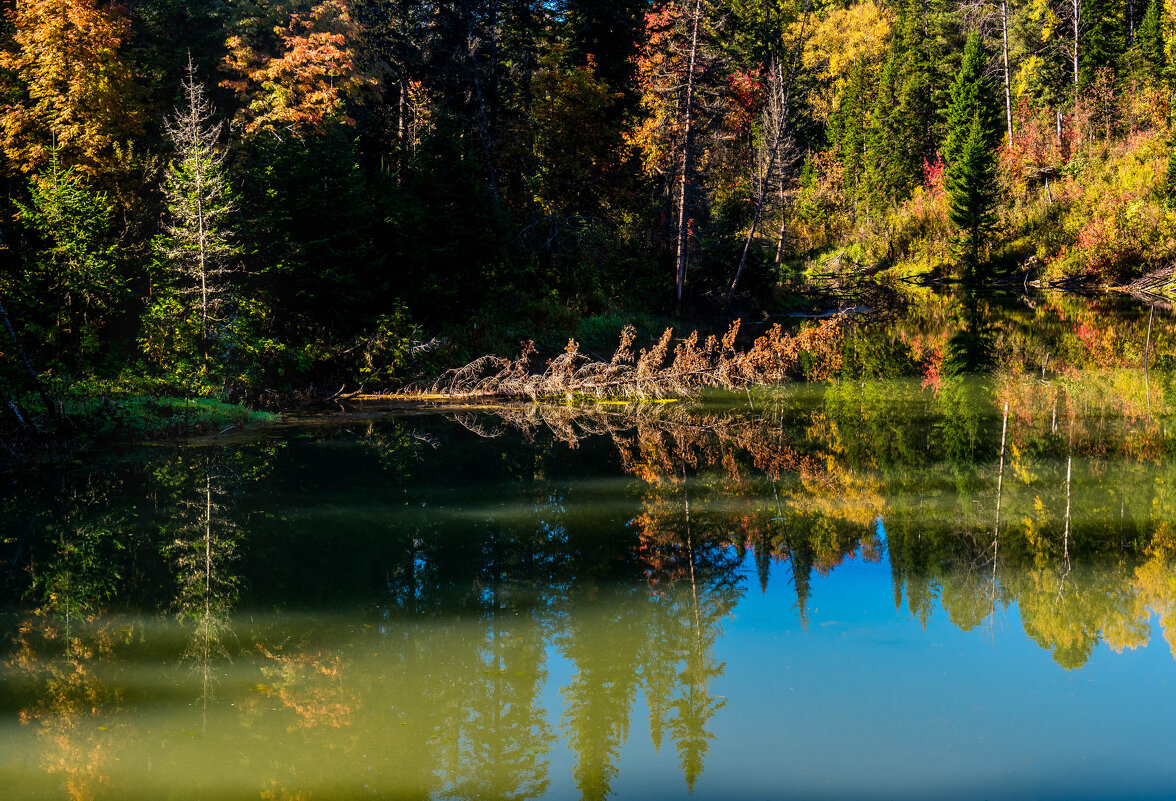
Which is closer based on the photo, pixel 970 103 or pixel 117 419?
pixel 117 419

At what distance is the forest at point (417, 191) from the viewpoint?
1675 centimetres

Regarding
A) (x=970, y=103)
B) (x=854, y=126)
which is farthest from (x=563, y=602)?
(x=854, y=126)

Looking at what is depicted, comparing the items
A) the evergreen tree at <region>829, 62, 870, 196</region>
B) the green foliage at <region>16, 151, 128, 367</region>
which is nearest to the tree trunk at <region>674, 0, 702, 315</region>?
the green foliage at <region>16, 151, 128, 367</region>

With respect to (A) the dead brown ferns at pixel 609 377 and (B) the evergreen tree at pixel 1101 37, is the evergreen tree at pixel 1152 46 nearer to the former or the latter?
(B) the evergreen tree at pixel 1101 37

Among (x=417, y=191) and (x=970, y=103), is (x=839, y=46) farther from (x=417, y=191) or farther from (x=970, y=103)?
(x=417, y=191)

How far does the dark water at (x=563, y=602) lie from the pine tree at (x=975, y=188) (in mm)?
39265

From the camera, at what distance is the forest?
1675 centimetres

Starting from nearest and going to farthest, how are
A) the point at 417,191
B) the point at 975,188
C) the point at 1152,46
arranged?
the point at 417,191 < the point at 975,188 < the point at 1152,46

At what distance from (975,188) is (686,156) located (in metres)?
29.0

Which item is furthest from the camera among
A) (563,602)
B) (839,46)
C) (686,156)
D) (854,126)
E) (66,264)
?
(839,46)

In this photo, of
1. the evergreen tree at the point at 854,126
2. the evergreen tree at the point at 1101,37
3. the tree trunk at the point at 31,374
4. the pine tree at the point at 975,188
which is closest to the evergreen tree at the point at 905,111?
the evergreen tree at the point at 854,126

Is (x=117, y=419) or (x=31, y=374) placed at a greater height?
(x=31, y=374)

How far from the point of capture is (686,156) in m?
28.2

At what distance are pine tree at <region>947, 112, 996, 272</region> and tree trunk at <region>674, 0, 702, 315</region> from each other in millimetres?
27061
